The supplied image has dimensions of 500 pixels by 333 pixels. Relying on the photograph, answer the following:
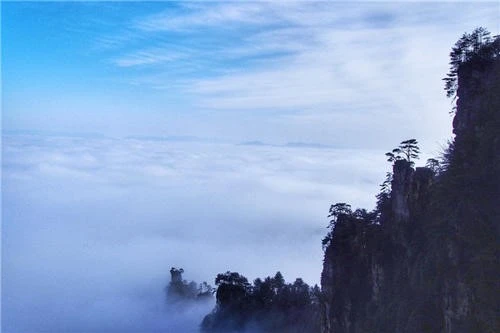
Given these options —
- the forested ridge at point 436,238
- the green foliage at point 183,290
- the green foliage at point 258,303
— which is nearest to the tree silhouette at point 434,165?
the forested ridge at point 436,238

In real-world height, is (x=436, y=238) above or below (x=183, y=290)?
below

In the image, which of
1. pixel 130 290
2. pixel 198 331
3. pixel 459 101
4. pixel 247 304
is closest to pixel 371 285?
pixel 459 101

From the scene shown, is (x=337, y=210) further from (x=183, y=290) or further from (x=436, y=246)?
(x=183, y=290)

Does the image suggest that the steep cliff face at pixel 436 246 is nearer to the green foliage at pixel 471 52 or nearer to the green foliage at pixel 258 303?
the green foliage at pixel 471 52

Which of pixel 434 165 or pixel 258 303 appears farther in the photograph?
pixel 258 303

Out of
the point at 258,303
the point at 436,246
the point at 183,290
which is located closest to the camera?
the point at 436,246

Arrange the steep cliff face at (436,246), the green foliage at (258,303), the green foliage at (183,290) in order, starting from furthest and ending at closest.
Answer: the green foliage at (183,290), the green foliage at (258,303), the steep cliff face at (436,246)

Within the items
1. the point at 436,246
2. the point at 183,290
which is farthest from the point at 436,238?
the point at 183,290

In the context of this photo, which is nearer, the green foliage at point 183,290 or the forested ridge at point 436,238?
the forested ridge at point 436,238
